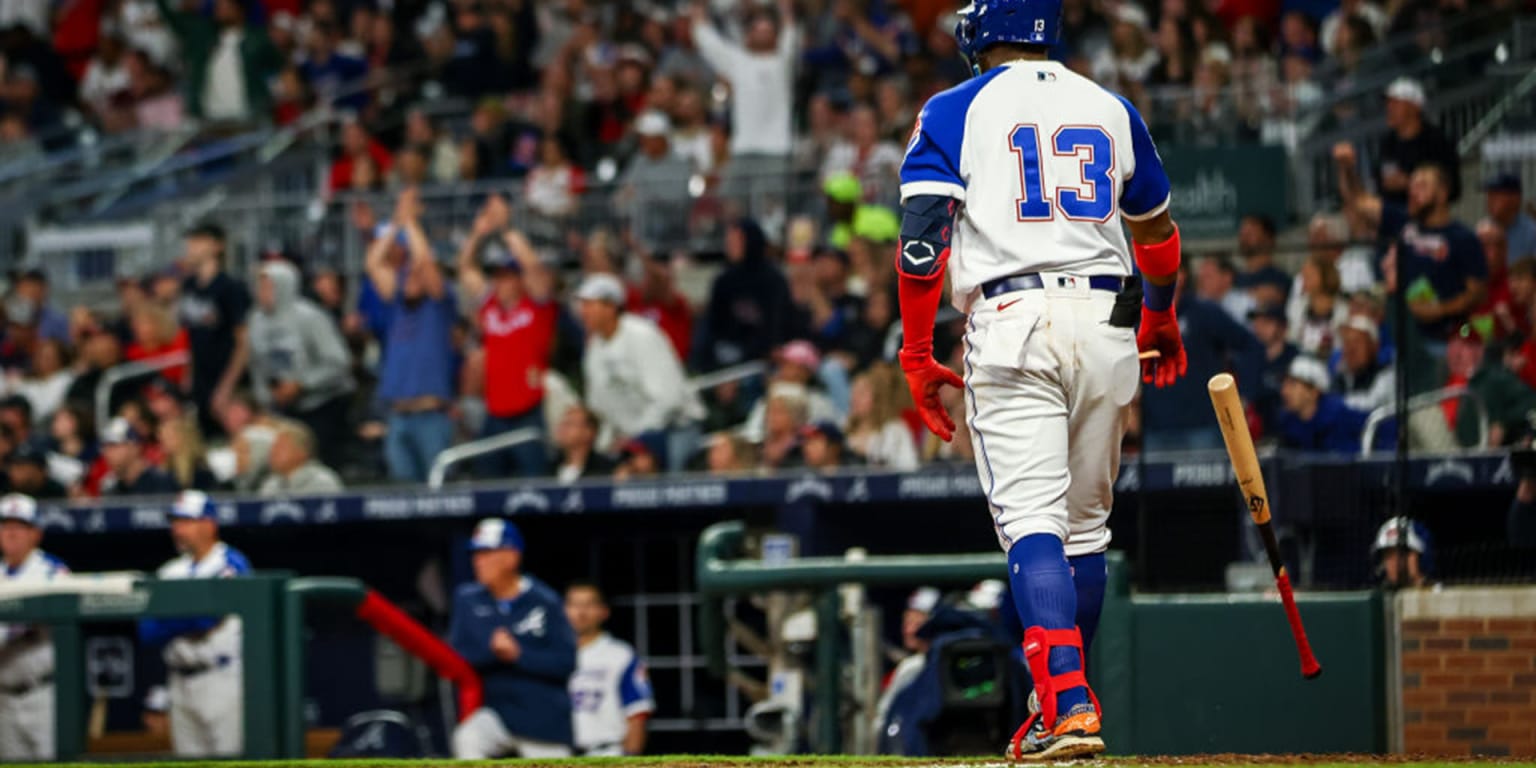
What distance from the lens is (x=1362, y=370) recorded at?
28.4 ft

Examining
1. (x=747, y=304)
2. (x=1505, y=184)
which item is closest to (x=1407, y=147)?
(x=1505, y=184)

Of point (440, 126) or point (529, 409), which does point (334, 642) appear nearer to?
point (529, 409)

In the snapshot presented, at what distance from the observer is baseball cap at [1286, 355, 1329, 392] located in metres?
8.55

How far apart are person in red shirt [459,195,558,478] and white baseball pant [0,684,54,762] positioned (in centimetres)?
378

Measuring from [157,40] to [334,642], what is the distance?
22.4 feet

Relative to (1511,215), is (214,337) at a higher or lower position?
lower

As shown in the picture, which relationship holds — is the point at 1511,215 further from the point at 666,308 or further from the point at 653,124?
the point at 653,124

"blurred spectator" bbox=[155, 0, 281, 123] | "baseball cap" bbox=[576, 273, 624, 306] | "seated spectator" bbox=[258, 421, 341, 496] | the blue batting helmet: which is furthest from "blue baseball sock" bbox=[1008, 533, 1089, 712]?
"blurred spectator" bbox=[155, 0, 281, 123]

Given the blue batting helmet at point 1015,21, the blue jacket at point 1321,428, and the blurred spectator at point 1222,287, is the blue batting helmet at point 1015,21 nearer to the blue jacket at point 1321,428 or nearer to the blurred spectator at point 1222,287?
the blurred spectator at point 1222,287

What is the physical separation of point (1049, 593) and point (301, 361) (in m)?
8.80

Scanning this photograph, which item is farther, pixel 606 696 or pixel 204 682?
pixel 606 696

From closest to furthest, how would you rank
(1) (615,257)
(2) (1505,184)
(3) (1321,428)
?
(3) (1321,428), (2) (1505,184), (1) (615,257)

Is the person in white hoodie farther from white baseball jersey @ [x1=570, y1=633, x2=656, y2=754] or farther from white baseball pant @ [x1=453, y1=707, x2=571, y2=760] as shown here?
white baseball pant @ [x1=453, y1=707, x2=571, y2=760]

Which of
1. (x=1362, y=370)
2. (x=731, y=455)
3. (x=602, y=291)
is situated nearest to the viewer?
(x=1362, y=370)
